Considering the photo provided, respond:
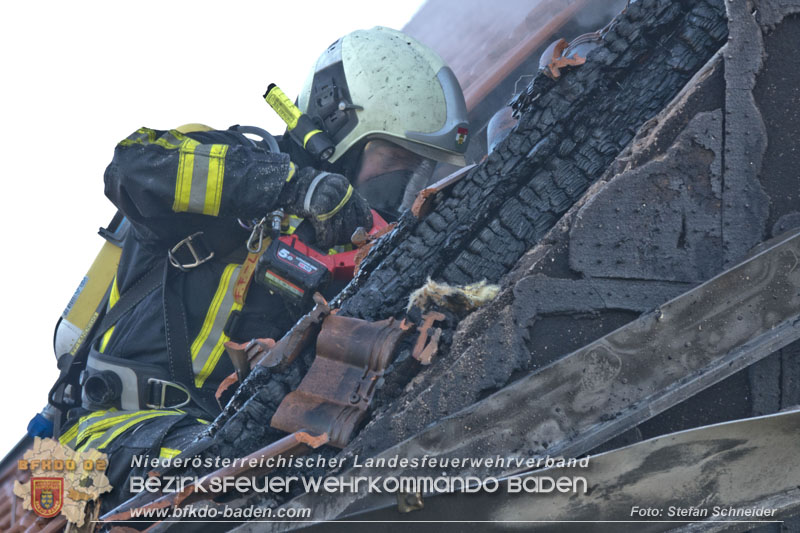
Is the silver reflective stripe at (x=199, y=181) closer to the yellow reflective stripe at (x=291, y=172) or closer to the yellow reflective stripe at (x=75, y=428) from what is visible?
the yellow reflective stripe at (x=291, y=172)

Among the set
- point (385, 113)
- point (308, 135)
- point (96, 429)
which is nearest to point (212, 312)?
point (96, 429)

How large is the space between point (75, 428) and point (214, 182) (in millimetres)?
1095

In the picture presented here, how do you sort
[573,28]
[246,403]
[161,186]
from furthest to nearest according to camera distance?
[573,28] → [161,186] → [246,403]

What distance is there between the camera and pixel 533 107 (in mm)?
1891

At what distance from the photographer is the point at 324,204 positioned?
2.81m

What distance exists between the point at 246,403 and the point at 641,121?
120cm

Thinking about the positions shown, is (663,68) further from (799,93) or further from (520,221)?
(520,221)

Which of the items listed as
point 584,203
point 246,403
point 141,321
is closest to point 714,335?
point 584,203

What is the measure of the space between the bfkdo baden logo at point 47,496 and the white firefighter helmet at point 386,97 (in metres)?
1.75

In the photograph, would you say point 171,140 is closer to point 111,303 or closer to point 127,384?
point 111,303

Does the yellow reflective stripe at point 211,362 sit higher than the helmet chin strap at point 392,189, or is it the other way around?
the yellow reflective stripe at point 211,362

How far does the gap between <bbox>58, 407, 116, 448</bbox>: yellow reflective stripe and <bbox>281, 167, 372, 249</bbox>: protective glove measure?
3.35 feet

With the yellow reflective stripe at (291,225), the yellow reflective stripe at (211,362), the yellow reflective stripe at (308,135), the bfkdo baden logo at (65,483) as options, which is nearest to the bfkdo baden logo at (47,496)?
the bfkdo baden logo at (65,483)

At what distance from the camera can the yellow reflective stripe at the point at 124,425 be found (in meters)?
2.52
